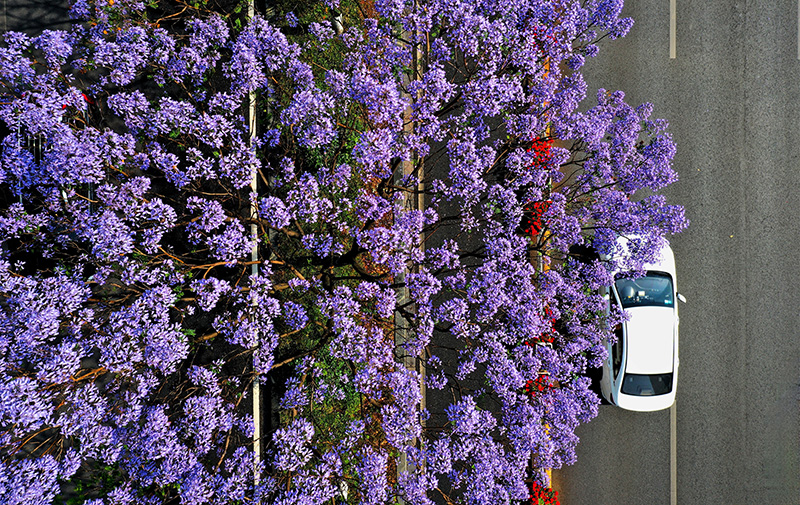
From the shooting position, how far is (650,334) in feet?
29.0

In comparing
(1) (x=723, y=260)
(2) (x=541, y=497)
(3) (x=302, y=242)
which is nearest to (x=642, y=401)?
(2) (x=541, y=497)

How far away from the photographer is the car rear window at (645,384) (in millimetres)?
8977

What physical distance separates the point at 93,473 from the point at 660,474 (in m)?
11.8

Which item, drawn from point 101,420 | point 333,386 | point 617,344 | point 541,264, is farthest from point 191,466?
point 617,344

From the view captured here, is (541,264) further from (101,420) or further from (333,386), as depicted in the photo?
(101,420)

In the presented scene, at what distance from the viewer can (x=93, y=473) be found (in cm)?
643

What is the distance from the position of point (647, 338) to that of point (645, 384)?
42.1 inches

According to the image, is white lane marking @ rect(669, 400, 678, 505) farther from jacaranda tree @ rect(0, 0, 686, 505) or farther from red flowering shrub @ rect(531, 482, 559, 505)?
jacaranda tree @ rect(0, 0, 686, 505)

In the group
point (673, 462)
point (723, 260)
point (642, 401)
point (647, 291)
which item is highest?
point (723, 260)

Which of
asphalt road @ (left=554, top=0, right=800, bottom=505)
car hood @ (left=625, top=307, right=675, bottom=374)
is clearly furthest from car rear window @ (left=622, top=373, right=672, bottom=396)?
asphalt road @ (left=554, top=0, right=800, bottom=505)

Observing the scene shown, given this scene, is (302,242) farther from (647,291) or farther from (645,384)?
(645,384)

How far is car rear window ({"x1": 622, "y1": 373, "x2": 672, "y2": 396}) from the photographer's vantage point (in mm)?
8977

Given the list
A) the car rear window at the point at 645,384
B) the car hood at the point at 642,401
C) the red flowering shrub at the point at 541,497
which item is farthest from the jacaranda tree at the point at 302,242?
the car hood at the point at 642,401

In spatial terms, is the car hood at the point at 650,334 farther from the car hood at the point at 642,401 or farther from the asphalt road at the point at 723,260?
the asphalt road at the point at 723,260
